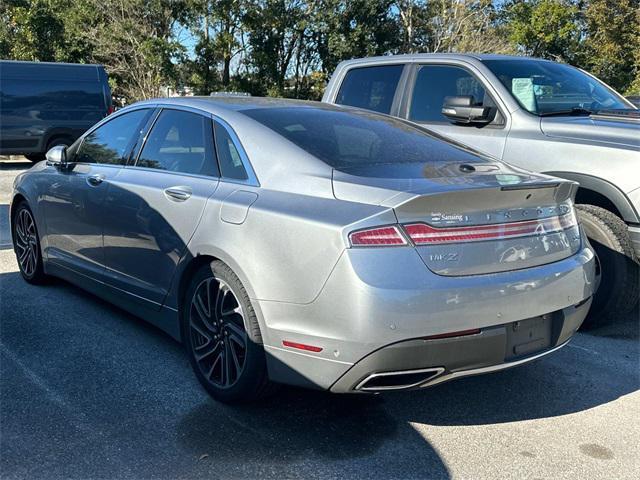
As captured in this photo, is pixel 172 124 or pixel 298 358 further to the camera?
pixel 172 124

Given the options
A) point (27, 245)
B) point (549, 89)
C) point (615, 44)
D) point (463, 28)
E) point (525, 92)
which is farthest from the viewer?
point (615, 44)

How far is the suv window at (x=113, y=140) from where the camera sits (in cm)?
447

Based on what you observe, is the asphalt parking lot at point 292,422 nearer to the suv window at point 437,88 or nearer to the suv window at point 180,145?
the suv window at point 180,145

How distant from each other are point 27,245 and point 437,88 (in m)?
3.84

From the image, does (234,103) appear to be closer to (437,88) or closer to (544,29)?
(437,88)

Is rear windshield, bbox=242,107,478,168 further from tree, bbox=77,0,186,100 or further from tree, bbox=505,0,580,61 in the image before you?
tree, bbox=505,0,580,61

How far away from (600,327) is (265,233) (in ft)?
10.1

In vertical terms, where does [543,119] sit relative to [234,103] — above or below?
below

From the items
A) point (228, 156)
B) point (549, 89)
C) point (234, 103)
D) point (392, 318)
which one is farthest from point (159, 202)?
point (549, 89)

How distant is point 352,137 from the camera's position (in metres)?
3.68

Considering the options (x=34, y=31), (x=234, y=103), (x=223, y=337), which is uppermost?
(x=34, y=31)

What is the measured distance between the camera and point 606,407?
3.60 m

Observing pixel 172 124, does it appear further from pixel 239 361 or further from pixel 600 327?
pixel 600 327

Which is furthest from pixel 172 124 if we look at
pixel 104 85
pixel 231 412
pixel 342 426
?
pixel 104 85
